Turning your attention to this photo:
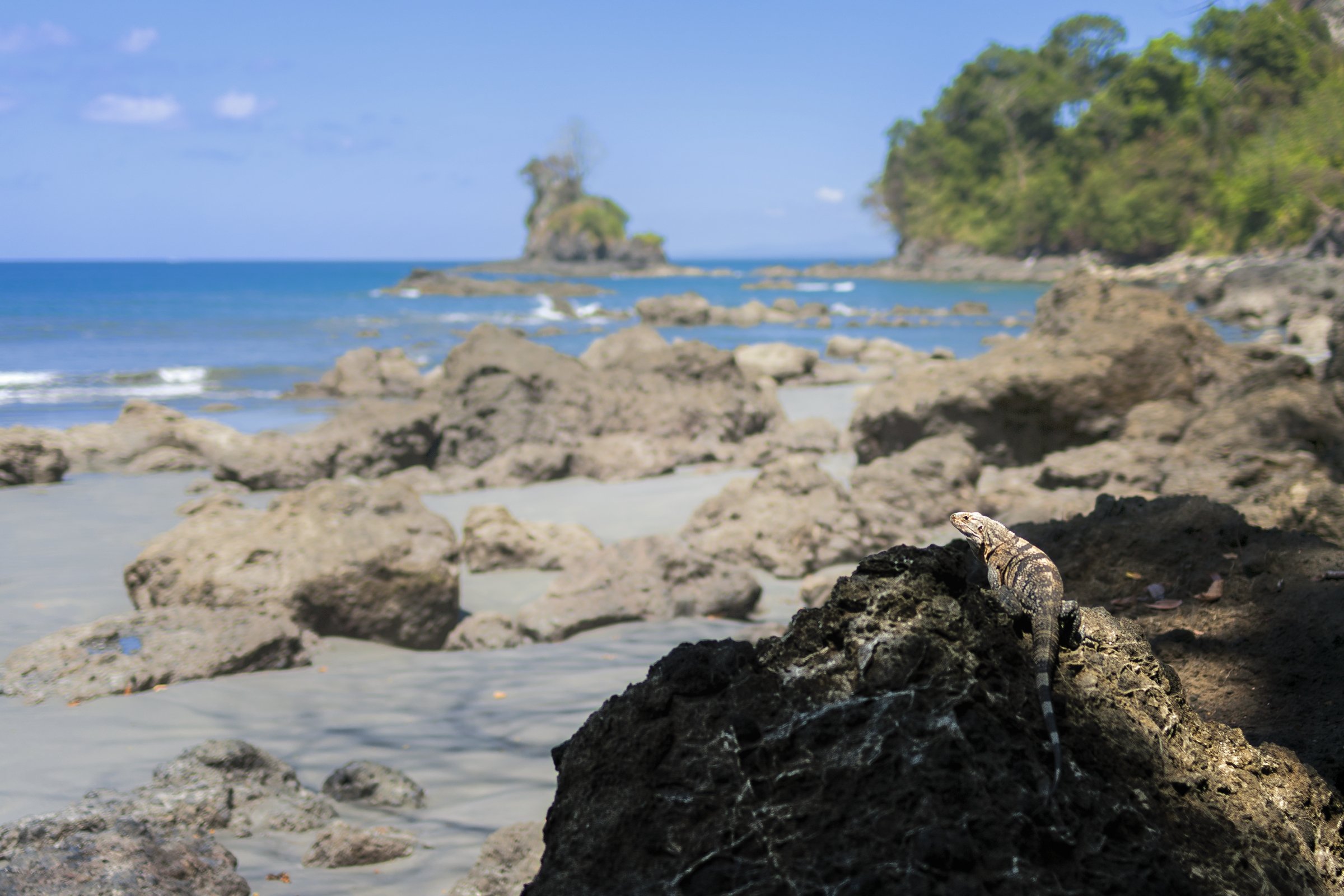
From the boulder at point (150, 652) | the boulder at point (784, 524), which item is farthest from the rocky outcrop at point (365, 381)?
the boulder at point (150, 652)

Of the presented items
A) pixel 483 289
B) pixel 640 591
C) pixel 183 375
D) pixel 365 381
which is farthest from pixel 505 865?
pixel 483 289

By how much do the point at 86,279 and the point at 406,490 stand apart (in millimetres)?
95127

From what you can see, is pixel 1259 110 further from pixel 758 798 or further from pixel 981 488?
pixel 758 798

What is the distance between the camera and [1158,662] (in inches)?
80.1

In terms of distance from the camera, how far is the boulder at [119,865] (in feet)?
7.10

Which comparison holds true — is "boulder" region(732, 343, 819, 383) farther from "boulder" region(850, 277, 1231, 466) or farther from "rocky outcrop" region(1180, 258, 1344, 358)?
"rocky outcrop" region(1180, 258, 1344, 358)

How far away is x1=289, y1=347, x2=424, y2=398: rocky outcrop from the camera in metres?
17.9

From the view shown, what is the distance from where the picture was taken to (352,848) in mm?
2963

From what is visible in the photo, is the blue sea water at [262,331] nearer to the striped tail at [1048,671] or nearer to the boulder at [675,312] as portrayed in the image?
the boulder at [675,312]

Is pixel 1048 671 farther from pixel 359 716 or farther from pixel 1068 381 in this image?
pixel 1068 381

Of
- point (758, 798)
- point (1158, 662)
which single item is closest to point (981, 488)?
point (1158, 662)

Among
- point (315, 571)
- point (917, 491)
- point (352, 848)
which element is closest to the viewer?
point (352, 848)

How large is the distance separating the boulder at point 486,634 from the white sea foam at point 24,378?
1873cm

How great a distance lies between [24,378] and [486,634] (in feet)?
66.3
